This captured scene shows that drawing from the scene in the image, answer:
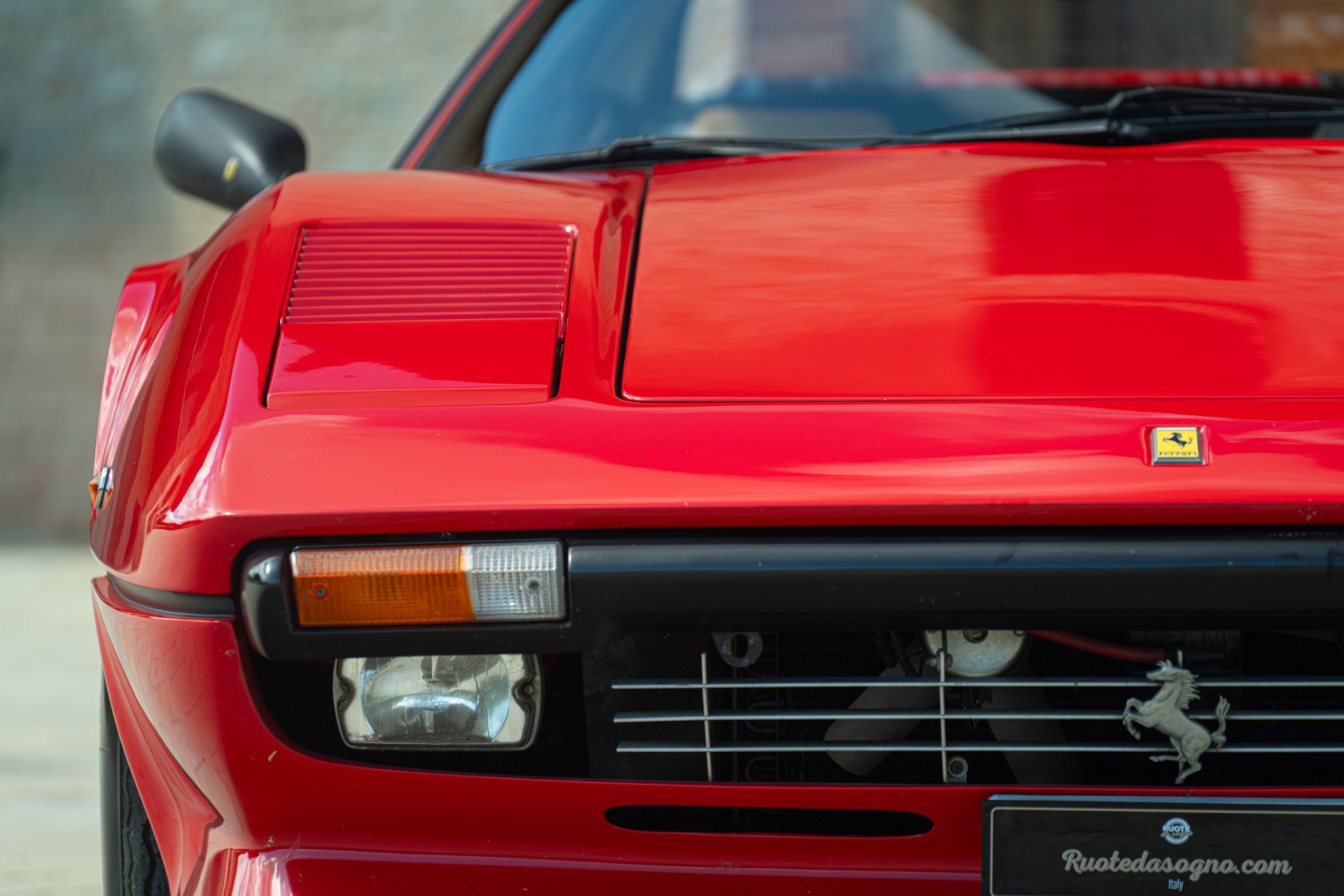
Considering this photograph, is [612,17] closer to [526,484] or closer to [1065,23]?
[1065,23]

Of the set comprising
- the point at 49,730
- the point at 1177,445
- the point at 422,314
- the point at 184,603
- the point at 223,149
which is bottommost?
the point at 49,730

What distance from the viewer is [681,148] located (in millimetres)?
1966

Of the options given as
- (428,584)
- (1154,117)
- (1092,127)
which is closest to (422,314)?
(428,584)

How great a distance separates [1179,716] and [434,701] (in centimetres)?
64

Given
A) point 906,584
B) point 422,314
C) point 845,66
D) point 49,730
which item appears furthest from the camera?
point 49,730

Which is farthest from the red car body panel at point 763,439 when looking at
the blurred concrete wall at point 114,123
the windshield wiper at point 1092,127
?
the blurred concrete wall at point 114,123

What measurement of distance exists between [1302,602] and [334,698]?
816 mm

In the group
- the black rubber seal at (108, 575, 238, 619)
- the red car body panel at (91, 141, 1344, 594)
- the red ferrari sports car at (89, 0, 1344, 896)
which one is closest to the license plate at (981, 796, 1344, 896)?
the red ferrari sports car at (89, 0, 1344, 896)

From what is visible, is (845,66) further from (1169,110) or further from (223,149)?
(223,149)

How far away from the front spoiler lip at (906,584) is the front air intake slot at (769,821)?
7.4 inches

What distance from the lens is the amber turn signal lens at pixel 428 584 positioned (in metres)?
1.14

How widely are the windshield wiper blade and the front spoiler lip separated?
99 centimetres

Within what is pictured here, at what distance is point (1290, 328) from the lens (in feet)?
4.13

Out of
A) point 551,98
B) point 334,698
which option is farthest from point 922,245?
point 551,98
